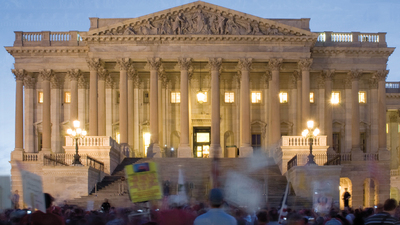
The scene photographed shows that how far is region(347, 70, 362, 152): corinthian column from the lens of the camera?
52000 millimetres

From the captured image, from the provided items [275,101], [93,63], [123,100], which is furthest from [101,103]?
[275,101]

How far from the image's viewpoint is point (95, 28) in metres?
51.1

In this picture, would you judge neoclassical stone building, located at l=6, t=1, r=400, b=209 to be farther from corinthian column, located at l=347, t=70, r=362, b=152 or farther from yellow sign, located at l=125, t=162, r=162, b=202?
yellow sign, located at l=125, t=162, r=162, b=202

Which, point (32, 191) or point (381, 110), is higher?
point (381, 110)

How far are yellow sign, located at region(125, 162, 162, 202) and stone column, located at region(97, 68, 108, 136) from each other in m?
37.1

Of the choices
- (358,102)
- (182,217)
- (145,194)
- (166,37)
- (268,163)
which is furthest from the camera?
(358,102)

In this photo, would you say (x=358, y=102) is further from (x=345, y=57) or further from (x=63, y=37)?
(x=63, y=37)

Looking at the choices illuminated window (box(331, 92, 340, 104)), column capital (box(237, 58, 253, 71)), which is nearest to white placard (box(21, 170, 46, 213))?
column capital (box(237, 58, 253, 71))

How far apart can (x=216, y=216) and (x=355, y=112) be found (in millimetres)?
45792

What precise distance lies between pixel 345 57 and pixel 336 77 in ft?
10.4

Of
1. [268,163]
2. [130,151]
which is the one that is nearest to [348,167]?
[268,163]

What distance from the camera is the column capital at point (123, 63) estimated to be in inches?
1937

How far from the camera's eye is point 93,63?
1935 inches

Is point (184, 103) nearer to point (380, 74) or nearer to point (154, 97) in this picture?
point (154, 97)
